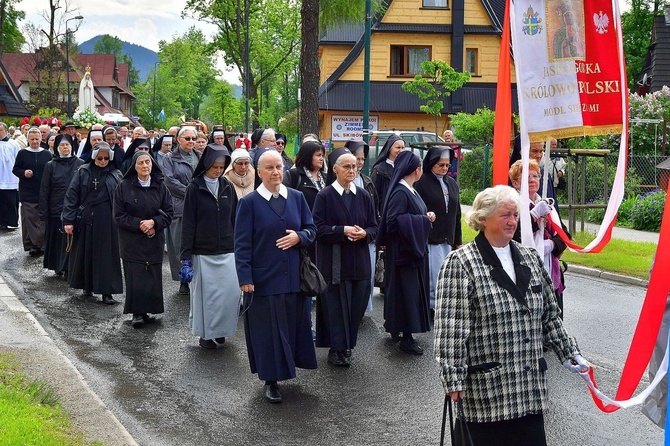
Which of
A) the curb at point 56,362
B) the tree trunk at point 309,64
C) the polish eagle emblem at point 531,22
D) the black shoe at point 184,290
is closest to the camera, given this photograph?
the curb at point 56,362

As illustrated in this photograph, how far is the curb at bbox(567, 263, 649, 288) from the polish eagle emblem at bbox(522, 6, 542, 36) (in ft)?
25.3

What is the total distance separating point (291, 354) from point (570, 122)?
2.93 meters

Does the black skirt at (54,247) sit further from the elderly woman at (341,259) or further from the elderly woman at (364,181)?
the elderly woman at (341,259)

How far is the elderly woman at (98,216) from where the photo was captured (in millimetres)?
12211

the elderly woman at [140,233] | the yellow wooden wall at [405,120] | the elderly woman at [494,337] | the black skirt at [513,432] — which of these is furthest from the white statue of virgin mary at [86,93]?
the black skirt at [513,432]

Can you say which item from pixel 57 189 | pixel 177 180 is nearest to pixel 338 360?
pixel 177 180

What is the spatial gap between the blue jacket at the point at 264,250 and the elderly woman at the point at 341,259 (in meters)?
1.02

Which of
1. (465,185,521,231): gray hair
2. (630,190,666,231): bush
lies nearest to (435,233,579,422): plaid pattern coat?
(465,185,521,231): gray hair

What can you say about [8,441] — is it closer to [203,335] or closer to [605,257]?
[203,335]

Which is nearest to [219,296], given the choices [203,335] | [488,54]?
[203,335]

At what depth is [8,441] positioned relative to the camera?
5707mm

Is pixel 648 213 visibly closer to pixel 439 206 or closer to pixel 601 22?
pixel 439 206

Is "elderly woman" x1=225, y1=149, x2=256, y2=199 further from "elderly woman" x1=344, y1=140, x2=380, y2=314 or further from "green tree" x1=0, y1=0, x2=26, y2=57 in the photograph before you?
"green tree" x1=0, y1=0, x2=26, y2=57

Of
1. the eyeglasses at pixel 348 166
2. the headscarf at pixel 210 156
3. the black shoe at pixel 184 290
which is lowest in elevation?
the black shoe at pixel 184 290
